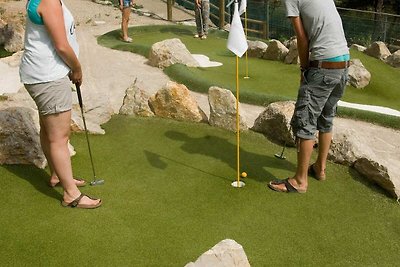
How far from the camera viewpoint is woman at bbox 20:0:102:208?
255cm

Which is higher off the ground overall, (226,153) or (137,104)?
(137,104)

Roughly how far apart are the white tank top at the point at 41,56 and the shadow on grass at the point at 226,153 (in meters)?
1.68

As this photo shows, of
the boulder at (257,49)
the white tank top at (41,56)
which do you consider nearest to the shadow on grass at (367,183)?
the white tank top at (41,56)

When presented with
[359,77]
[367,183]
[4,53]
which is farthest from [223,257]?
[4,53]

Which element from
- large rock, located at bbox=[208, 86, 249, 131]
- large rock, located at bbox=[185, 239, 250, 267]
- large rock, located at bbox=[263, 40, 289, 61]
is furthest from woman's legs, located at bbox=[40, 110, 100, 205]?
large rock, located at bbox=[263, 40, 289, 61]

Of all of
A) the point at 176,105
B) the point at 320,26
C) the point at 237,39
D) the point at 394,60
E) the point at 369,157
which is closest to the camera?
the point at 320,26

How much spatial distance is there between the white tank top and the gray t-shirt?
1.46 metres

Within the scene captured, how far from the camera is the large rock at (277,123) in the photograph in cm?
435

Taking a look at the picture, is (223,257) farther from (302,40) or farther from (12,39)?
(12,39)

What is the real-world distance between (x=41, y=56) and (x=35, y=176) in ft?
4.08

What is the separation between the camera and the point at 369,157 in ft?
12.4

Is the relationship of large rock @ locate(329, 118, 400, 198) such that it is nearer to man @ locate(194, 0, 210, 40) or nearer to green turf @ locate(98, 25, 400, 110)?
green turf @ locate(98, 25, 400, 110)

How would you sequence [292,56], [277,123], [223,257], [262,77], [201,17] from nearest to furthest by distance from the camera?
[223,257] < [277,123] < [262,77] < [292,56] < [201,17]

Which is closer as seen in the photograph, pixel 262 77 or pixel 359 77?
pixel 359 77
